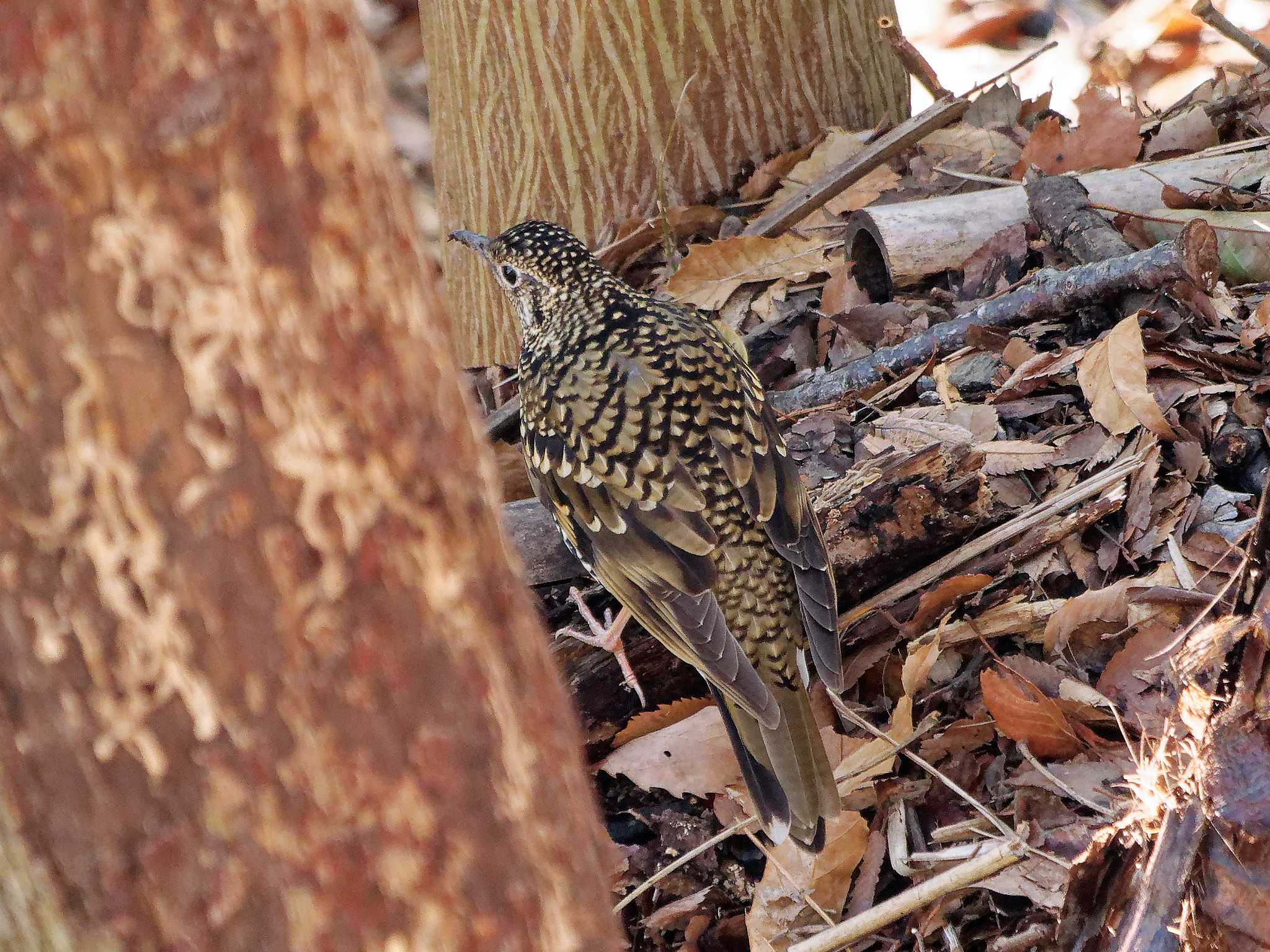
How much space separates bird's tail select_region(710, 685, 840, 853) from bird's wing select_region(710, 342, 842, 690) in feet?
0.48

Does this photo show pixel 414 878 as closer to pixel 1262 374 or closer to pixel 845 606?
pixel 845 606

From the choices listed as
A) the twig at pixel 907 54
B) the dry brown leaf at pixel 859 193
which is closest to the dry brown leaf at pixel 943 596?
the dry brown leaf at pixel 859 193

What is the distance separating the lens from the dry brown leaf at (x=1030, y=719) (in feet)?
10.9

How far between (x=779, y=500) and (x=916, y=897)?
1197 mm

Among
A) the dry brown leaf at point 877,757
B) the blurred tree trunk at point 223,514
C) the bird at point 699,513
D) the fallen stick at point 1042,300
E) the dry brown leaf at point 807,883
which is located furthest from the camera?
the fallen stick at point 1042,300

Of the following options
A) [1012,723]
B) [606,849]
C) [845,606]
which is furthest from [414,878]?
[845,606]

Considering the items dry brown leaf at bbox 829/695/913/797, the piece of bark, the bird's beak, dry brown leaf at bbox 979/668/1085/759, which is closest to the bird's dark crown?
the bird's beak

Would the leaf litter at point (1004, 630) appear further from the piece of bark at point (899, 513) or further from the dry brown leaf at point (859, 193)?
the dry brown leaf at point (859, 193)

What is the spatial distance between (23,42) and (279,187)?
27 centimetres

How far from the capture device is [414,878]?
142 cm

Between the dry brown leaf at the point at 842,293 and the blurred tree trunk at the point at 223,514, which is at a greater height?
the blurred tree trunk at the point at 223,514

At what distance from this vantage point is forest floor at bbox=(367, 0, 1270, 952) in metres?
2.17

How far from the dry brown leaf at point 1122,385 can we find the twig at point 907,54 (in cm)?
233

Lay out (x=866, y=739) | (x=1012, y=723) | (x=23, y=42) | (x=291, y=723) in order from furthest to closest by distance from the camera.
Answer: (x=866, y=739) < (x=1012, y=723) < (x=291, y=723) < (x=23, y=42)
